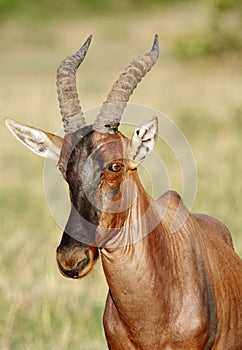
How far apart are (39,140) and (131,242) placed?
99cm

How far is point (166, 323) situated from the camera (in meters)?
6.57

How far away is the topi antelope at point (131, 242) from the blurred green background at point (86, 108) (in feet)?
7.25

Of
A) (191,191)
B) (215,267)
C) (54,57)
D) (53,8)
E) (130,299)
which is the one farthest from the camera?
(53,8)

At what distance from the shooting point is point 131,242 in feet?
21.4

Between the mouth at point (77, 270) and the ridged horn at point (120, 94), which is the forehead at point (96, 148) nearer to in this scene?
the ridged horn at point (120, 94)

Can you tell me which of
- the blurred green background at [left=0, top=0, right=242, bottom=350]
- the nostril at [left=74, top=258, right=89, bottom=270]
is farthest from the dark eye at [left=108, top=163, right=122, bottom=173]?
the blurred green background at [left=0, top=0, right=242, bottom=350]

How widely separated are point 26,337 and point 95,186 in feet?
11.2

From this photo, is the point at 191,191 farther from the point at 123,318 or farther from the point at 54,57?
the point at 54,57

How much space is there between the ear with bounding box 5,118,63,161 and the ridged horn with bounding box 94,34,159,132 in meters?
0.40

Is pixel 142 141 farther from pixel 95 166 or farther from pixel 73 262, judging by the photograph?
pixel 73 262

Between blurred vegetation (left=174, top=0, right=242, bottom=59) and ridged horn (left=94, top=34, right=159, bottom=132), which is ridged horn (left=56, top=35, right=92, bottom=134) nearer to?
ridged horn (left=94, top=34, right=159, bottom=132)

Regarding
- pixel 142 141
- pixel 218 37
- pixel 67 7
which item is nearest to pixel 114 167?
pixel 142 141

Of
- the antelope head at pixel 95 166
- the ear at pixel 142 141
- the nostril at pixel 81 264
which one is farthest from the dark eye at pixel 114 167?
the nostril at pixel 81 264

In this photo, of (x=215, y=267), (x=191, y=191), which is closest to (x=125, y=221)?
(x=215, y=267)
